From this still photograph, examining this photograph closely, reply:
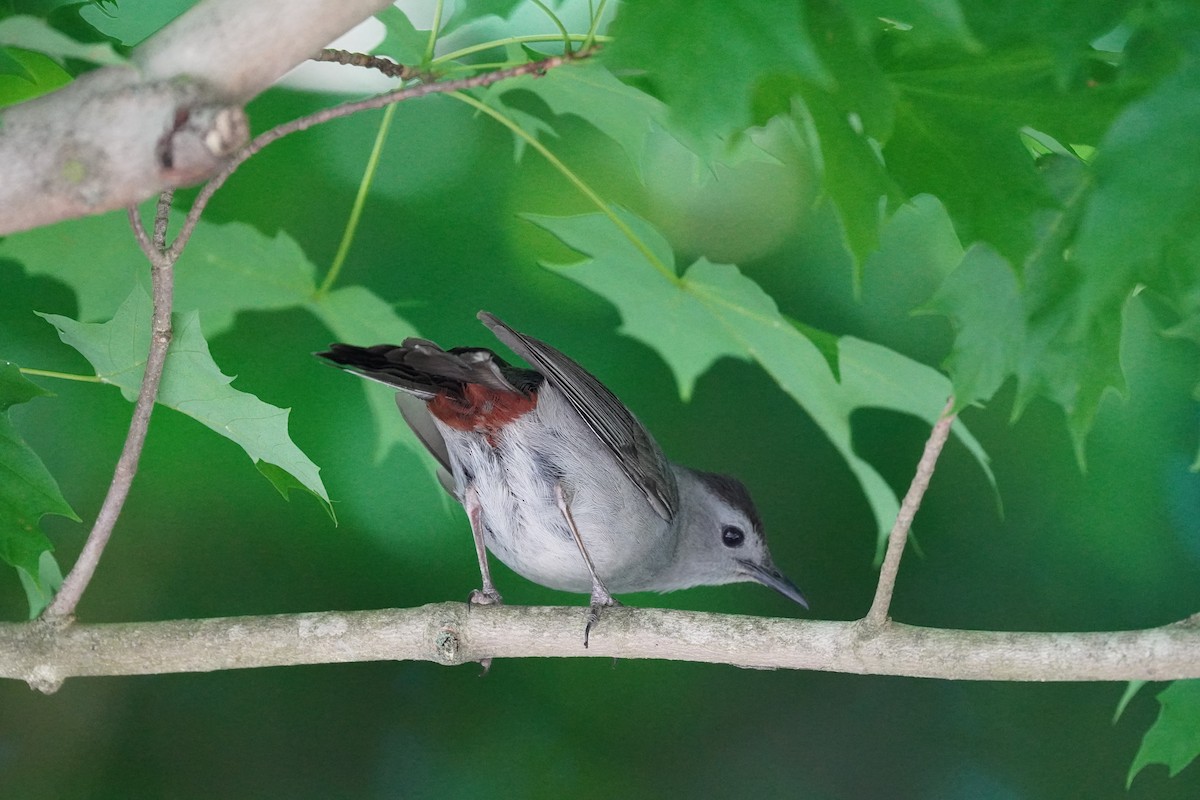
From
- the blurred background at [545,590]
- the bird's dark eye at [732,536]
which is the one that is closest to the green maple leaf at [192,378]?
the bird's dark eye at [732,536]

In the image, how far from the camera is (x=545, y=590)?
2.14 metres

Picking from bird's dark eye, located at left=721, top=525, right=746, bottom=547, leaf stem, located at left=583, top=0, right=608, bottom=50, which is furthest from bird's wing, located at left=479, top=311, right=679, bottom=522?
leaf stem, located at left=583, top=0, right=608, bottom=50

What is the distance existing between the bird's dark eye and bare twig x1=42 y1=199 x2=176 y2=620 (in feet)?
2.92

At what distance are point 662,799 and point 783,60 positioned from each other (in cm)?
164

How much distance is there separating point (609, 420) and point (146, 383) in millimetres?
602

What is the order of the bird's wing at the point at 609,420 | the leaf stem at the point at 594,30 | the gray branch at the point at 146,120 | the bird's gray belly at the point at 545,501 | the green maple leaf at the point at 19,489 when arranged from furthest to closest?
1. the bird's gray belly at the point at 545,501
2. the bird's wing at the point at 609,420
3. the green maple leaf at the point at 19,489
4. the leaf stem at the point at 594,30
5. the gray branch at the point at 146,120

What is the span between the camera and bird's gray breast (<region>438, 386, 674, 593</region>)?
1.38 meters

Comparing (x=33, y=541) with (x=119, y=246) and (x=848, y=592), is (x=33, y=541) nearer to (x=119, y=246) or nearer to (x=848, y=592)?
(x=119, y=246)

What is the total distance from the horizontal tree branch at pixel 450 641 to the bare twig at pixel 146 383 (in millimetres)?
84

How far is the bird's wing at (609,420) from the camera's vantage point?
4.10ft

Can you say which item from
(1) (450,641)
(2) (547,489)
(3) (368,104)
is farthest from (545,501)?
(3) (368,104)

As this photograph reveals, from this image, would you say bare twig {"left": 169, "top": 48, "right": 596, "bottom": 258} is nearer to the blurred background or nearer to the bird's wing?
the bird's wing

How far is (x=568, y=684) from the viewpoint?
6.78 feet

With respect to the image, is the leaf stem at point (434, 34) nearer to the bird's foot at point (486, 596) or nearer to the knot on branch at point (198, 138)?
the knot on branch at point (198, 138)
